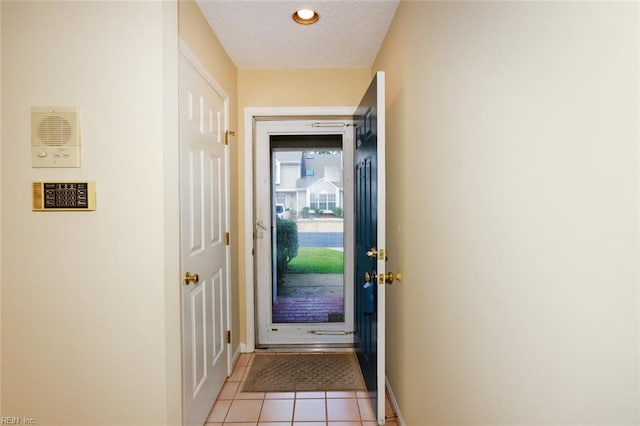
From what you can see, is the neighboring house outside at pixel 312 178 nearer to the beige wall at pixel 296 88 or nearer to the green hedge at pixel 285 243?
the green hedge at pixel 285 243

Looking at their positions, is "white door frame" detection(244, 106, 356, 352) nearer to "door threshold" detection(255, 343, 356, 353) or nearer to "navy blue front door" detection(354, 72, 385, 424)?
"door threshold" detection(255, 343, 356, 353)

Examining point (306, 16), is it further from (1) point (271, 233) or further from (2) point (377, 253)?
(1) point (271, 233)

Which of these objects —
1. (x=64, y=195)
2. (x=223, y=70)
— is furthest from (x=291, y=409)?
(x=223, y=70)

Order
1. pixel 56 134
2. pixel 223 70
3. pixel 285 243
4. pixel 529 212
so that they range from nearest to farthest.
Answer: pixel 529 212
pixel 56 134
pixel 223 70
pixel 285 243

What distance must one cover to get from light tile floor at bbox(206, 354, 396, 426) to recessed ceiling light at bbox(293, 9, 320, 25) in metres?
2.39

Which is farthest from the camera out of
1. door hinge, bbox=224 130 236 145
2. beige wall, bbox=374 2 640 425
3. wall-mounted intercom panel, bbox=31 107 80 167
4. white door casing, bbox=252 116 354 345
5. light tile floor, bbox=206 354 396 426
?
white door casing, bbox=252 116 354 345

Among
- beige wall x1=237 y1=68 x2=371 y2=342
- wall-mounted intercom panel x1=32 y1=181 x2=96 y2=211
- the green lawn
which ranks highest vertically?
beige wall x1=237 y1=68 x2=371 y2=342

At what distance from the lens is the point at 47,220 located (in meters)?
1.49

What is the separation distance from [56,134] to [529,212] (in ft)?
5.65

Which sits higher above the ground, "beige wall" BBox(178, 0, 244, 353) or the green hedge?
"beige wall" BBox(178, 0, 244, 353)

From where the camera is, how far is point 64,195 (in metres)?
1.47

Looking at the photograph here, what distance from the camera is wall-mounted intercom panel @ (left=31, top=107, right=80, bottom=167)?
1452mm

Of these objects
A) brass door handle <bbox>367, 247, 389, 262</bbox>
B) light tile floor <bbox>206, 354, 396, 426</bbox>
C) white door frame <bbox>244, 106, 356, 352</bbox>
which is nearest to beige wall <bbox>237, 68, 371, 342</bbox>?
white door frame <bbox>244, 106, 356, 352</bbox>

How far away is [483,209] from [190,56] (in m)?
1.61
